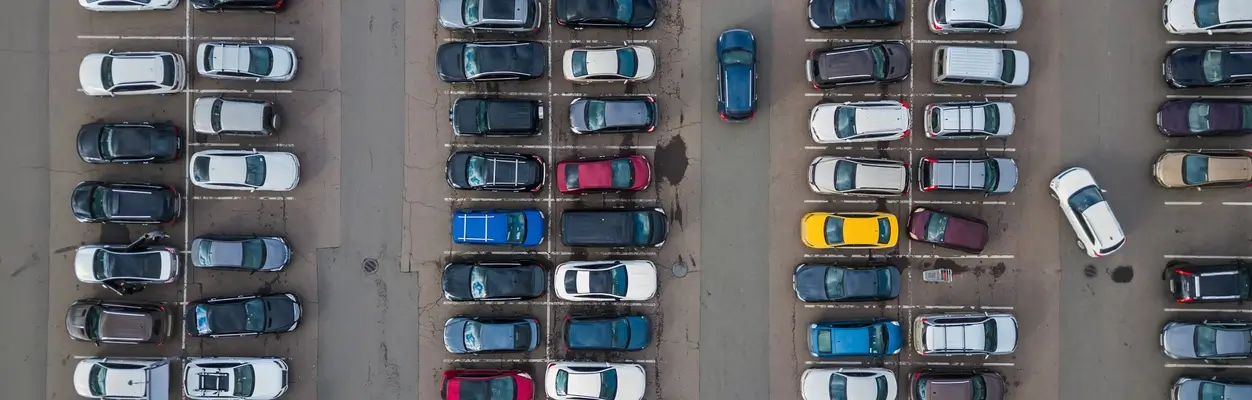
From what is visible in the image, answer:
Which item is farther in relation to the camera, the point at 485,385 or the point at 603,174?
the point at 485,385

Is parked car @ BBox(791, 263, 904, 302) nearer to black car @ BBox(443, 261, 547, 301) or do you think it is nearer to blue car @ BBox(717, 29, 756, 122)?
blue car @ BBox(717, 29, 756, 122)

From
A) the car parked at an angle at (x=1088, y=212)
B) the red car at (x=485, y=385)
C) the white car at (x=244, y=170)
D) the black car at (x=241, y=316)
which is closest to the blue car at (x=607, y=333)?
the red car at (x=485, y=385)

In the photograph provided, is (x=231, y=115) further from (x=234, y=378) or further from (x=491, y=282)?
(x=491, y=282)

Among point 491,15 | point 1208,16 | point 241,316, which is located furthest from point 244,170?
point 1208,16

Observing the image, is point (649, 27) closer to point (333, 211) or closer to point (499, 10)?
point (499, 10)

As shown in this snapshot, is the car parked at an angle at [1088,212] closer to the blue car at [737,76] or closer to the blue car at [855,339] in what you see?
the blue car at [855,339]
